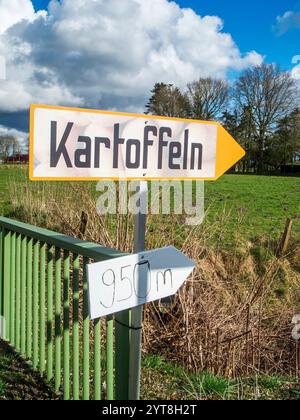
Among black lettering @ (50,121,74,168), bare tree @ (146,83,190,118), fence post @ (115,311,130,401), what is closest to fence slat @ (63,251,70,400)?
fence post @ (115,311,130,401)

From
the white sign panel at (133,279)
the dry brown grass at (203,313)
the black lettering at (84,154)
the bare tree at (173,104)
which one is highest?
the bare tree at (173,104)

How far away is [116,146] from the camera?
215cm

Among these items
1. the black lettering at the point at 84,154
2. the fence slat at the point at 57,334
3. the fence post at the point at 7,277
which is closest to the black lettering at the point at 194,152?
the black lettering at the point at 84,154

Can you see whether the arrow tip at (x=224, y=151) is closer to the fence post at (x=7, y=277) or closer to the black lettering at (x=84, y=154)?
the black lettering at (x=84, y=154)

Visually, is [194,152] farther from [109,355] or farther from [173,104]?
[173,104]

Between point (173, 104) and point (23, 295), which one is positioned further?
point (173, 104)

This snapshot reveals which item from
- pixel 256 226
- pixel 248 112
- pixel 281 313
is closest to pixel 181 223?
pixel 281 313

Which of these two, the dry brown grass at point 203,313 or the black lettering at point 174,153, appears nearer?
the black lettering at point 174,153

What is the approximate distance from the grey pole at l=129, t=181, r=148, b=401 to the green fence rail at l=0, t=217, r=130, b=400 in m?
0.07

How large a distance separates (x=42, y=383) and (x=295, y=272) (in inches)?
248

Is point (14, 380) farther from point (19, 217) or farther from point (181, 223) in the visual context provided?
point (19, 217)

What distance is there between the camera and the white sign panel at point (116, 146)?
1.97 m

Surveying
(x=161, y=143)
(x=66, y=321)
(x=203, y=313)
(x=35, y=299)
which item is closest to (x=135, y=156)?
(x=161, y=143)

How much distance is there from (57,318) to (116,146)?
4.98 feet
